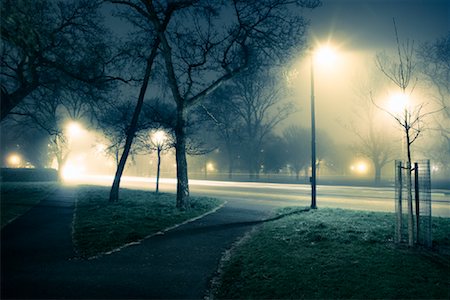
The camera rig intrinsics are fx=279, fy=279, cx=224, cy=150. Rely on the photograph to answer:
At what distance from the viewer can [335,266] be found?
207 inches

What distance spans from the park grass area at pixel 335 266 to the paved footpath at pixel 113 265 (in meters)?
0.68

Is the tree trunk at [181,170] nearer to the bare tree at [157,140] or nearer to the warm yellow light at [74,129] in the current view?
the bare tree at [157,140]

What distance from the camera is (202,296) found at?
15.2 feet

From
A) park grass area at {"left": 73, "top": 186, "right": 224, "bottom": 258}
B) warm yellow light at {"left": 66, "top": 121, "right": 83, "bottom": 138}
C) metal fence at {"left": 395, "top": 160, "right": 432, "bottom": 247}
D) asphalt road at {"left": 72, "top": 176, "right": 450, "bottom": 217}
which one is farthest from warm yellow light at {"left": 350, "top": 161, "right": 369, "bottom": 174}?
metal fence at {"left": 395, "top": 160, "right": 432, "bottom": 247}

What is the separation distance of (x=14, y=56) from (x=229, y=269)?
14359mm

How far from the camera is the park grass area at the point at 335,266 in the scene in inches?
172

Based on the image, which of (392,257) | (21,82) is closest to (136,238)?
(392,257)

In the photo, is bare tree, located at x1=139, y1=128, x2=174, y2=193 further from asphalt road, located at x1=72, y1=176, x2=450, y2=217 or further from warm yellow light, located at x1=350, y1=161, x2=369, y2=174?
warm yellow light, located at x1=350, y1=161, x2=369, y2=174

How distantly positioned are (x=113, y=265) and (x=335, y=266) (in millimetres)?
4457

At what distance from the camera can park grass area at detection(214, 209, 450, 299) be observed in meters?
4.37

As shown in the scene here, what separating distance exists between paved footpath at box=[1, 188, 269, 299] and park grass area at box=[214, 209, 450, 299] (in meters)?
0.68

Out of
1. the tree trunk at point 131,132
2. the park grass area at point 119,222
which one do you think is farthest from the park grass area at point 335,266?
the tree trunk at point 131,132

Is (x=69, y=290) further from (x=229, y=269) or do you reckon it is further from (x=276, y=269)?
(x=276, y=269)

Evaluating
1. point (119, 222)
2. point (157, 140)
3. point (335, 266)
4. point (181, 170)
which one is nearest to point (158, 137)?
point (157, 140)
